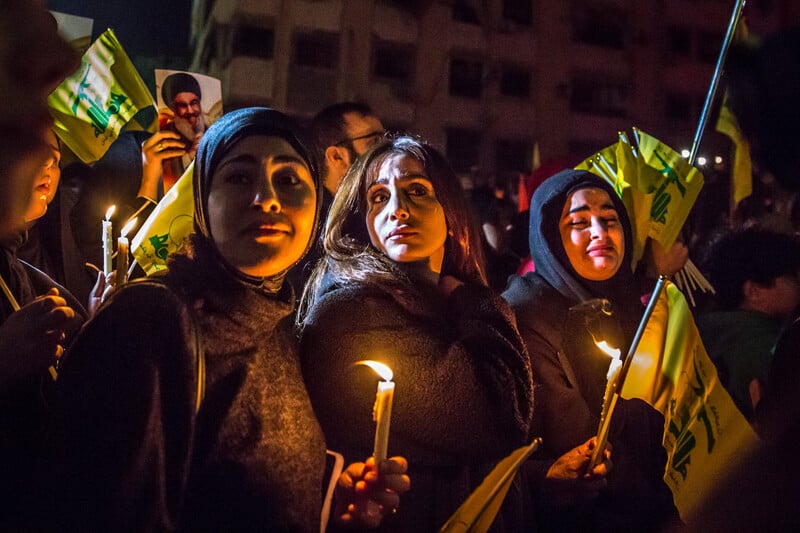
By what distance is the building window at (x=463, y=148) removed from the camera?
24.2 metres

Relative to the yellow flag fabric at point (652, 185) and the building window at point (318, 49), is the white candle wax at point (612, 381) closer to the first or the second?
the yellow flag fabric at point (652, 185)

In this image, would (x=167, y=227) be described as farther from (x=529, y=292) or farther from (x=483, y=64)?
(x=483, y=64)

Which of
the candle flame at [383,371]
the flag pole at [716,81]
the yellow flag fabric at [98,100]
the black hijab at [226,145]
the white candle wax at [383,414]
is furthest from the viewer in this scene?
the yellow flag fabric at [98,100]

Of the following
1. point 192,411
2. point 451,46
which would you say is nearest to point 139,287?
point 192,411

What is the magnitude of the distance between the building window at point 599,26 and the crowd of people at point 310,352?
25790 mm

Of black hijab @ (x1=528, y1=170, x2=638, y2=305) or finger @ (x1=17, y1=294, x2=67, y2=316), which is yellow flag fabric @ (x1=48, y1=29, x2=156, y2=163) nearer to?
finger @ (x1=17, y1=294, x2=67, y2=316)

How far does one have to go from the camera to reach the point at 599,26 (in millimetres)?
27172

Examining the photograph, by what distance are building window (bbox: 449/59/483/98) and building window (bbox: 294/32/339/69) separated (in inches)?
184

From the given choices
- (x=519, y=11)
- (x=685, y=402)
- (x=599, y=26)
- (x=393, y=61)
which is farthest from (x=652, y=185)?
(x=599, y=26)

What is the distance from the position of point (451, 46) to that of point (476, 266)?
77.2 ft

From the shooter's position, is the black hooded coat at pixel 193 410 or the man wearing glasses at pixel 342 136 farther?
the man wearing glasses at pixel 342 136

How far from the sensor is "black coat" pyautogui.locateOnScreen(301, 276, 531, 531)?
223 cm

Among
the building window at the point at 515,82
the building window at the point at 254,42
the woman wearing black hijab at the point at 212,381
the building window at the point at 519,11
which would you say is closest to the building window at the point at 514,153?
the building window at the point at 515,82

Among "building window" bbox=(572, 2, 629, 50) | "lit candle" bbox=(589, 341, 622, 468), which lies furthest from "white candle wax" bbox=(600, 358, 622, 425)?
"building window" bbox=(572, 2, 629, 50)
